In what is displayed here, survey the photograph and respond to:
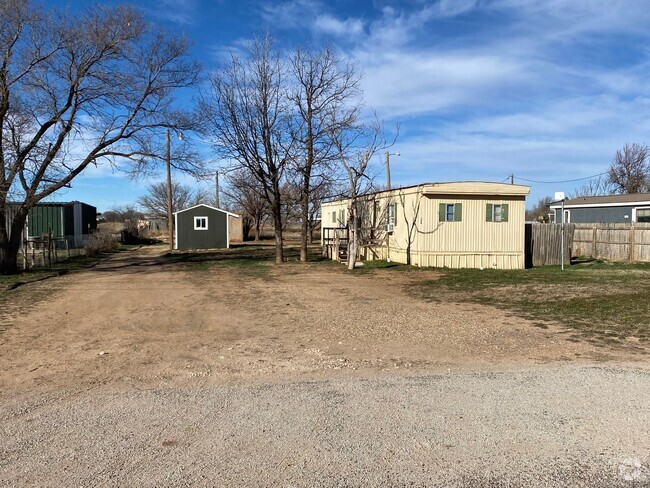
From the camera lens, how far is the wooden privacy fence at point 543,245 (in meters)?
20.0

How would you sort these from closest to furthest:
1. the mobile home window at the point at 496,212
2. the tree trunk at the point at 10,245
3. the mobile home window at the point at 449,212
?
1. the tree trunk at the point at 10,245
2. the mobile home window at the point at 449,212
3. the mobile home window at the point at 496,212

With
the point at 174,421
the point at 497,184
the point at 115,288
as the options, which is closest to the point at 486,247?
Result: the point at 497,184

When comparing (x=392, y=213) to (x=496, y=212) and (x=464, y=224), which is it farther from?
(x=496, y=212)

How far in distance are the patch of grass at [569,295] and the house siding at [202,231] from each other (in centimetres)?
1918

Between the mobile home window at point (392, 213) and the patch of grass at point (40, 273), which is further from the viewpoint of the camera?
the mobile home window at point (392, 213)

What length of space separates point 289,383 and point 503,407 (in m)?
2.02

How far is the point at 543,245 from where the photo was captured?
20.1 m

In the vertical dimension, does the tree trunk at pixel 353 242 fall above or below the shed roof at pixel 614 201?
below

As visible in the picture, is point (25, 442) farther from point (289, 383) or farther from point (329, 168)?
point (329, 168)

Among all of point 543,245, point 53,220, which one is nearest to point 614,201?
point 543,245

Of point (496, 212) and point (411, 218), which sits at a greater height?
point (496, 212)

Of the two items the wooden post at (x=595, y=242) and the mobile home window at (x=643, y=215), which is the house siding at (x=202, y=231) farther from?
the mobile home window at (x=643, y=215)

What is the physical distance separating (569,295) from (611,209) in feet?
65.9

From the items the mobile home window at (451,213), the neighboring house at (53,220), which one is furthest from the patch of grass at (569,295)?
the neighboring house at (53,220)
